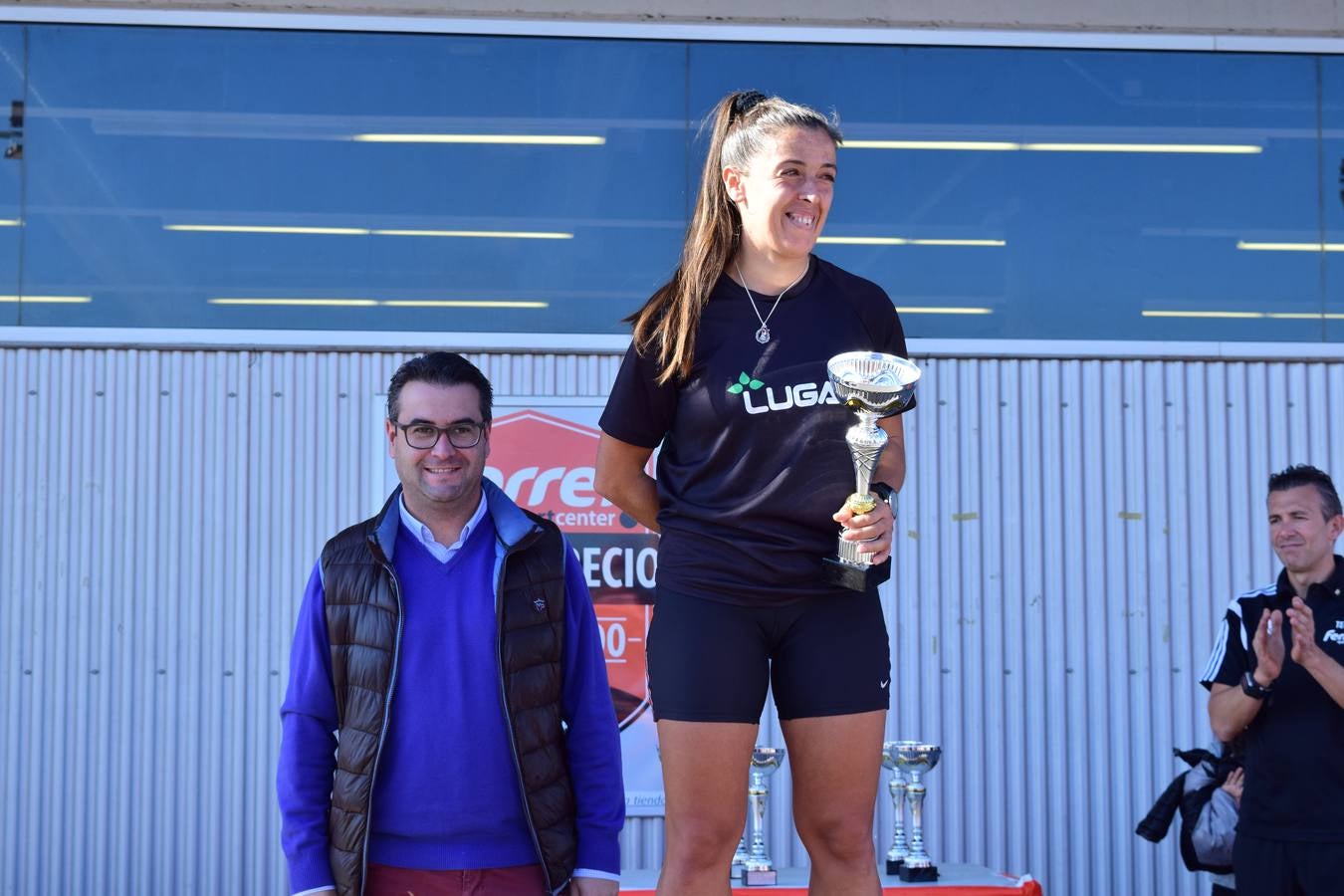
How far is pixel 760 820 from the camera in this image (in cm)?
465

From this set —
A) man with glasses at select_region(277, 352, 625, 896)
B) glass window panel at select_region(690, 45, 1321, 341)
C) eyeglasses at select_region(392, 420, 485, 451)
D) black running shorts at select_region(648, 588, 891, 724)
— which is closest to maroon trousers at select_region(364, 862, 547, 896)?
man with glasses at select_region(277, 352, 625, 896)

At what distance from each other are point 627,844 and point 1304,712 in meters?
2.76

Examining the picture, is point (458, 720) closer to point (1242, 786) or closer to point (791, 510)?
point (791, 510)

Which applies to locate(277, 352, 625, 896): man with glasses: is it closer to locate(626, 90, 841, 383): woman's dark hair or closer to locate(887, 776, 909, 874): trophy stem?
locate(626, 90, 841, 383): woman's dark hair

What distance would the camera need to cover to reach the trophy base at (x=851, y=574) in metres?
2.36

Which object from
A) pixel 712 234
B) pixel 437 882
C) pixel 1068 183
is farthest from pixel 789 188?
Answer: pixel 1068 183

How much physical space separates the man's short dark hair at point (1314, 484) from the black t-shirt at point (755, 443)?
222 centimetres

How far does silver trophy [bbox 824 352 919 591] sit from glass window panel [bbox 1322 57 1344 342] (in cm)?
464

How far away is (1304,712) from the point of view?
4234 millimetres

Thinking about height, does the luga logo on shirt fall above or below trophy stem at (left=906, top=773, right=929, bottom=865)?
above

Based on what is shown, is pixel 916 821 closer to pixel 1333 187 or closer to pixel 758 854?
pixel 758 854

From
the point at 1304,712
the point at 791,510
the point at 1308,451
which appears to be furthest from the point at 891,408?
the point at 1308,451

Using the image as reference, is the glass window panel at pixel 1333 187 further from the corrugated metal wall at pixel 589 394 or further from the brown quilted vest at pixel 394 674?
the brown quilted vest at pixel 394 674

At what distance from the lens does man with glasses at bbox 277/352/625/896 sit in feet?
8.90
